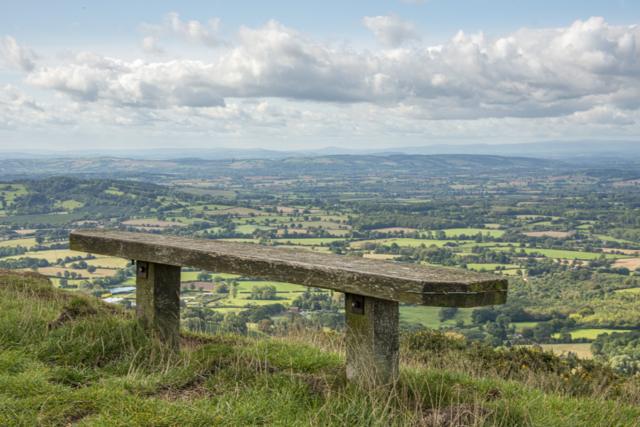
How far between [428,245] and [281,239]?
56.5ft

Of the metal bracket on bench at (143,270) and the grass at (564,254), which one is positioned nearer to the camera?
the metal bracket on bench at (143,270)

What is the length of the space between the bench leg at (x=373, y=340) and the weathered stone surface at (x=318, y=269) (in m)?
0.20

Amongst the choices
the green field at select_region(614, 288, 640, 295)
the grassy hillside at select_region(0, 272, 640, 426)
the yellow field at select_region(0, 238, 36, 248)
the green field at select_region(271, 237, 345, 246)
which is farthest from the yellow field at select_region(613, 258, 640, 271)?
the grassy hillside at select_region(0, 272, 640, 426)

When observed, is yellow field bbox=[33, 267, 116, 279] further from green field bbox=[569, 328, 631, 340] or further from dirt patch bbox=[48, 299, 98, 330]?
dirt patch bbox=[48, 299, 98, 330]

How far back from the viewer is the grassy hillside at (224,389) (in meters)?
4.01

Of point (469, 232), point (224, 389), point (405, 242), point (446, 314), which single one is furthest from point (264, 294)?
point (469, 232)

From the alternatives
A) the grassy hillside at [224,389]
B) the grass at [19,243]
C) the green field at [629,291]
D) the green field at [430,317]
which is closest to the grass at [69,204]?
the grass at [19,243]

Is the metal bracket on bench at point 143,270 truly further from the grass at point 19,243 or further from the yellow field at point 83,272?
the grass at point 19,243

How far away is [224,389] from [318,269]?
1063 millimetres

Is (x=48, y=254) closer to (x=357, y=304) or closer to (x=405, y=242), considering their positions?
(x=405, y=242)

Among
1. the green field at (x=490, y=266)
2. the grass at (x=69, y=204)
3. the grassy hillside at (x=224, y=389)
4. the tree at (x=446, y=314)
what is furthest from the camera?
the grass at (x=69, y=204)

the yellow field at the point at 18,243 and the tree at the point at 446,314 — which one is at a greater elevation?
the tree at the point at 446,314

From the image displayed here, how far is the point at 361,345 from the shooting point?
4.69 metres

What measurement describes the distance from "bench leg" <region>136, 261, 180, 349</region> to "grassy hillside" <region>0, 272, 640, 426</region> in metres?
0.19
